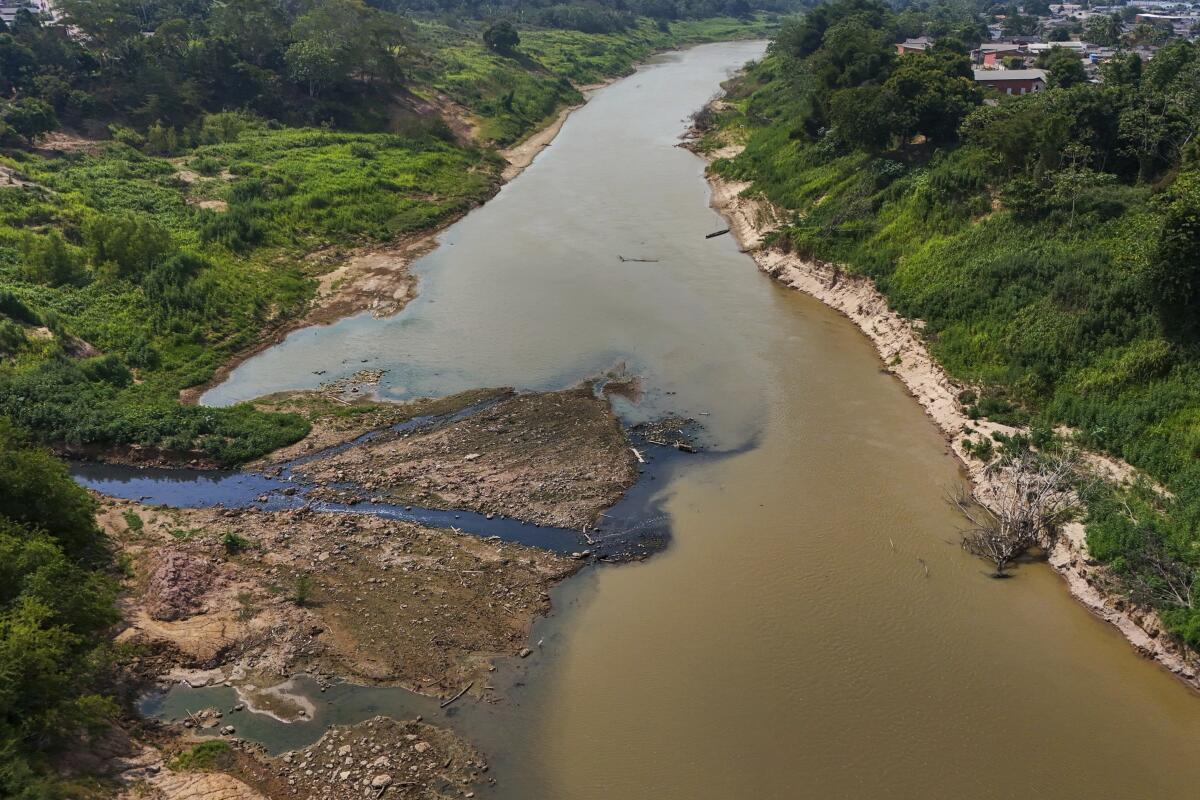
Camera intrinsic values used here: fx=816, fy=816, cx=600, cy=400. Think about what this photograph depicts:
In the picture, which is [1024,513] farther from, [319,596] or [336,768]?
[319,596]

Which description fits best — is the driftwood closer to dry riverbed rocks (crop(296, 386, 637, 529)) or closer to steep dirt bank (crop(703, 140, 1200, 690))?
dry riverbed rocks (crop(296, 386, 637, 529))

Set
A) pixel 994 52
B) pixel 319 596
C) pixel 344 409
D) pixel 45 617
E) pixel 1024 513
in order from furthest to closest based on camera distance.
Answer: pixel 994 52
pixel 344 409
pixel 1024 513
pixel 319 596
pixel 45 617

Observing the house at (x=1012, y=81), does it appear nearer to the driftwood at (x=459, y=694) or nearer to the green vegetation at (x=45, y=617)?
the driftwood at (x=459, y=694)

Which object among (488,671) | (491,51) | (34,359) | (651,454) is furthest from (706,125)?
(488,671)

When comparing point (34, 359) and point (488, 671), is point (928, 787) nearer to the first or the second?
point (488, 671)

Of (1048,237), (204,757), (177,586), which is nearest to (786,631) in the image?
(204,757)

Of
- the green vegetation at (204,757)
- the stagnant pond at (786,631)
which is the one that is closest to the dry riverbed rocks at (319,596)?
the stagnant pond at (786,631)
